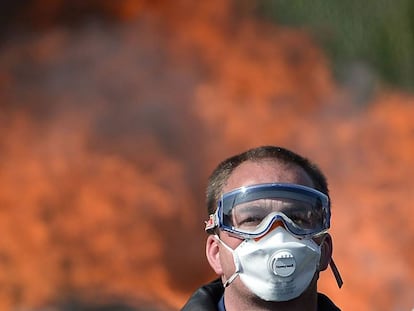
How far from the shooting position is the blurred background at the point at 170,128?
1074 centimetres

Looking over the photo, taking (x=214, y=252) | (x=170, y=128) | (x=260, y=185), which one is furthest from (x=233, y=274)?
(x=170, y=128)

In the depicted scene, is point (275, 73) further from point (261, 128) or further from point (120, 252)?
point (120, 252)

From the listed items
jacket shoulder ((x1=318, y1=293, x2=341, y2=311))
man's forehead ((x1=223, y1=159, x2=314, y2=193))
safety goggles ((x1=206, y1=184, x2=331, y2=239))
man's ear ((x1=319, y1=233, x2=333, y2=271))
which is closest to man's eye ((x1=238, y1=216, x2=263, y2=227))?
safety goggles ((x1=206, y1=184, x2=331, y2=239))

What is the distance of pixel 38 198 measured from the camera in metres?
11.0

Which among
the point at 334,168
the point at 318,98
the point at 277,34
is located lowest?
the point at 334,168

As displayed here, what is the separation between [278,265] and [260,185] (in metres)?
0.28

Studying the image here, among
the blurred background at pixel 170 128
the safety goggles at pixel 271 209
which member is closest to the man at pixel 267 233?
the safety goggles at pixel 271 209

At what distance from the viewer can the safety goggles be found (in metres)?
2.65

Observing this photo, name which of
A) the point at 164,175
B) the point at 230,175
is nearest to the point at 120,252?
the point at 164,175

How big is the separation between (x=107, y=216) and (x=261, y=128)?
2.40 m

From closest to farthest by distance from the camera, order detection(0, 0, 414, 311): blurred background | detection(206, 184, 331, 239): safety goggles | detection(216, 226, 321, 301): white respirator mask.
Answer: detection(216, 226, 321, 301): white respirator mask < detection(206, 184, 331, 239): safety goggles < detection(0, 0, 414, 311): blurred background

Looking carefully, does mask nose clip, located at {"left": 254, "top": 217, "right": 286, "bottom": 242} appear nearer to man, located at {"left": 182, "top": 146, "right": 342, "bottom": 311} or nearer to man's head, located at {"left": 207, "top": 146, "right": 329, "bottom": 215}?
man, located at {"left": 182, "top": 146, "right": 342, "bottom": 311}

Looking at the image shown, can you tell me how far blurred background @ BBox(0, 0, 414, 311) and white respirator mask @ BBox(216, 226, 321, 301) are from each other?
8118mm

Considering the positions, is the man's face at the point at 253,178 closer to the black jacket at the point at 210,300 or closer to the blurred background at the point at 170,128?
the black jacket at the point at 210,300
